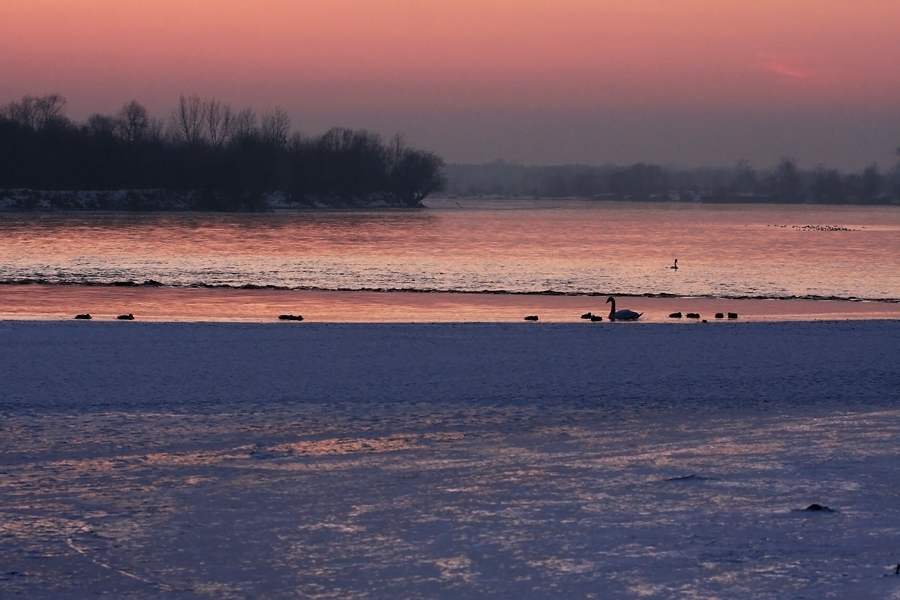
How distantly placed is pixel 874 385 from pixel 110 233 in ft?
145

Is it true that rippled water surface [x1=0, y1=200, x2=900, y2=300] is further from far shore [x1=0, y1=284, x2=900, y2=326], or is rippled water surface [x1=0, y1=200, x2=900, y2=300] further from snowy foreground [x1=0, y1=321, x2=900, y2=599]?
snowy foreground [x1=0, y1=321, x2=900, y2=599]

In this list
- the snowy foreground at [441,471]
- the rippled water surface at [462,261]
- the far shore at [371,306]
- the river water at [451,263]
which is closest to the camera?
the snowy foreground at [441,471]

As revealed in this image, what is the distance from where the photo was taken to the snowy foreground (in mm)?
5086

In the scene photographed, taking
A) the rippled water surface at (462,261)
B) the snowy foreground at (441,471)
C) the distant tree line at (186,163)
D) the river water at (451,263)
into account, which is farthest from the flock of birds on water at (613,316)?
the distant tree line at (186,163)

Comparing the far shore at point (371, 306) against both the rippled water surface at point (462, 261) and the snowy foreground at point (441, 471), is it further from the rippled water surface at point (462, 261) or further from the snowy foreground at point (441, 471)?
the snowy foreground at point (441, 471)

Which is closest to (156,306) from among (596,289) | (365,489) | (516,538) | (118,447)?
(596,289)

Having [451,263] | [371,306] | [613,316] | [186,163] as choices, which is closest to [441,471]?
[613,316]

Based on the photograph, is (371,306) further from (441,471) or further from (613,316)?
(441,471)

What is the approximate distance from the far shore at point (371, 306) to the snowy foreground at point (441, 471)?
495 cm

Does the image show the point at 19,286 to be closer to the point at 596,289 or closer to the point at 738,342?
the point at 596,289

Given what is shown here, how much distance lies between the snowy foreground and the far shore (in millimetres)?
4953

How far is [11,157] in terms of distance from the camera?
302 feet

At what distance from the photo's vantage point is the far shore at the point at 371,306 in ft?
59.6

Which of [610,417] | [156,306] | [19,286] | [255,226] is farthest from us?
[255,226]
